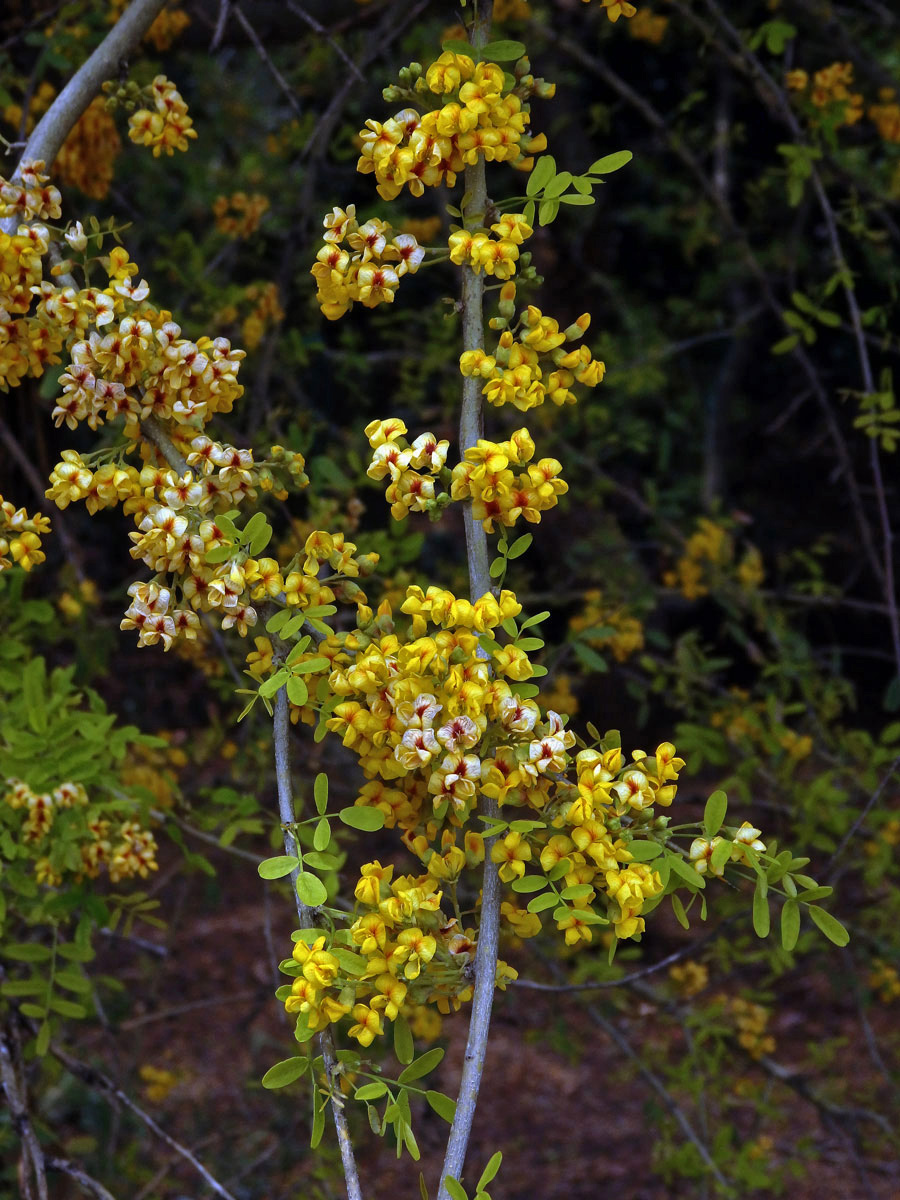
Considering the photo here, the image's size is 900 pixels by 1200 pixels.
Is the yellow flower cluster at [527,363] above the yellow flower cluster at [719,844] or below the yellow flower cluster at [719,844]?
above

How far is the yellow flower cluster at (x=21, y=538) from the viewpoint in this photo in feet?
3.57

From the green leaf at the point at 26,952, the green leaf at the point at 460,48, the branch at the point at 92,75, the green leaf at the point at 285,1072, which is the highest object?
the branch at the point at 92,75

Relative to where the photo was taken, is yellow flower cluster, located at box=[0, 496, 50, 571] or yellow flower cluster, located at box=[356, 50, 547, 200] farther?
yellow flower cluster, located at box=[0, 496, 50, 571]

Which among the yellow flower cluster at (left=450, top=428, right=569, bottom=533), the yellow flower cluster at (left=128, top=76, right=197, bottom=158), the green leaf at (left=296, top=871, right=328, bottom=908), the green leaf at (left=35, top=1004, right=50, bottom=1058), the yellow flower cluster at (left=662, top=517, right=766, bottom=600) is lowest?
the yellow flower cluster at (left=662, top=517, right=766, bottom=600)

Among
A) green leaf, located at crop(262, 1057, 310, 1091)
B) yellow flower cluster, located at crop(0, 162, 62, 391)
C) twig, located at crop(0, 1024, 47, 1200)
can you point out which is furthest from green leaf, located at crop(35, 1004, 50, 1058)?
yellow flower cluster, located at crop(0, 162, 62, 391)

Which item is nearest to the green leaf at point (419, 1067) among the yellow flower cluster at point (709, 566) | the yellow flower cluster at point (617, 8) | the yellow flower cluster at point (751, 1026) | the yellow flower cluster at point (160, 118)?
the yellow flower cluster at point (617, 8)

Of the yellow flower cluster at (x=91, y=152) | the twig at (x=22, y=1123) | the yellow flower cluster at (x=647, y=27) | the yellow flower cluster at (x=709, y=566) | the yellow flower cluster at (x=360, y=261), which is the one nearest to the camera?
the yellow flower cluster at (x=360, y=261)

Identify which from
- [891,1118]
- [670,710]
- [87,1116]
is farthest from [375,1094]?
[670,710]

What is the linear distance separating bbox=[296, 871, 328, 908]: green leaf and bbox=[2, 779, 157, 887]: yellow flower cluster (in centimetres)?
60

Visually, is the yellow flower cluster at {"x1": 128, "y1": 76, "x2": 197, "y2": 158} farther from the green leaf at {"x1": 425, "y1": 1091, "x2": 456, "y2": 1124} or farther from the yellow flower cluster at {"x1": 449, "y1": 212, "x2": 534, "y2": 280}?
the green leaf at {"x1": 425, "y1": 1091, "x2": 456, "y2": 1124}

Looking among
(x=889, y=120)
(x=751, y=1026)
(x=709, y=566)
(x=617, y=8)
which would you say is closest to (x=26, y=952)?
(x=617, y=8)

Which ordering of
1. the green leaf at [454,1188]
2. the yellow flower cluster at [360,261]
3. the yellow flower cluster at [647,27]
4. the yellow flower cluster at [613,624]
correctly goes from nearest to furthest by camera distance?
the green leaf at [454,1188], the yellow flower cluster at [360,261], the yellow flower cluster at [613,624], the yellow flower cluster at [647,27]

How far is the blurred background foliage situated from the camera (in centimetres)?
217

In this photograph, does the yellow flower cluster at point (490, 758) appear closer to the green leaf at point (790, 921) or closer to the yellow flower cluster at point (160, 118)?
the green leaf at point (790, 921)
